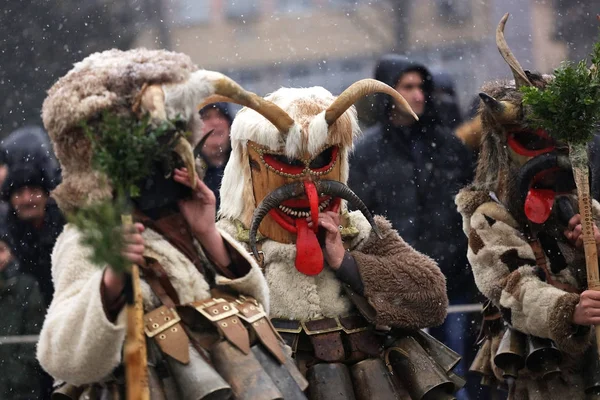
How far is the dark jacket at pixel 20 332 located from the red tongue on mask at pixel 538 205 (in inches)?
107

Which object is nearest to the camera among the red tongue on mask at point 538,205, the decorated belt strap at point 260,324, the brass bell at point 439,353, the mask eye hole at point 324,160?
the decorated belt strap at point 260,324

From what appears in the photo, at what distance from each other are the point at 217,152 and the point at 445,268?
1.49m

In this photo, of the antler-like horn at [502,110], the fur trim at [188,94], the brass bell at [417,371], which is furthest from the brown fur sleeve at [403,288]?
the fur trim at [188,94]

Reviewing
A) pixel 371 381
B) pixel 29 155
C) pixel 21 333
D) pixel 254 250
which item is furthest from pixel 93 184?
pixel 29 155

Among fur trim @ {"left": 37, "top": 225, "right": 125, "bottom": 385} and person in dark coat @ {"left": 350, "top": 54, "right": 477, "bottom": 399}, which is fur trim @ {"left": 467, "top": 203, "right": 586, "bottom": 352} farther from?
fur trim @ {"left": 37, "top": 225, "right": 125, "bottom": 385}

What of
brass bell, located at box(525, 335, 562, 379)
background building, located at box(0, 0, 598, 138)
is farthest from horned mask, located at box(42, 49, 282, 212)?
background building, located at box(0, 0, 598, 138)

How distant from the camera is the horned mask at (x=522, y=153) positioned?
6.14 metres

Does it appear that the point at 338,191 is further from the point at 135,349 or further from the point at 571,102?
the point at 135,349

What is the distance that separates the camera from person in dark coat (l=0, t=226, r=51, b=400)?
23.5 ft

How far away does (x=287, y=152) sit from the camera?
581 centimetres

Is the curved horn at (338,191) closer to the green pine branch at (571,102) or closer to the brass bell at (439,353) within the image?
the brass bell at (439,353)

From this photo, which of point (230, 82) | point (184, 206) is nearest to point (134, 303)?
point (184, 206)

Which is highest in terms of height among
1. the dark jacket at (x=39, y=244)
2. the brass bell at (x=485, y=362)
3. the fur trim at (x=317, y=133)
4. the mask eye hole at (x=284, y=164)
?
the fur trim at (x=317, y=133)

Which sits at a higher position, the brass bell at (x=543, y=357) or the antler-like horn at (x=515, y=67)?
the antler-like horn at (x=515, y=67)
